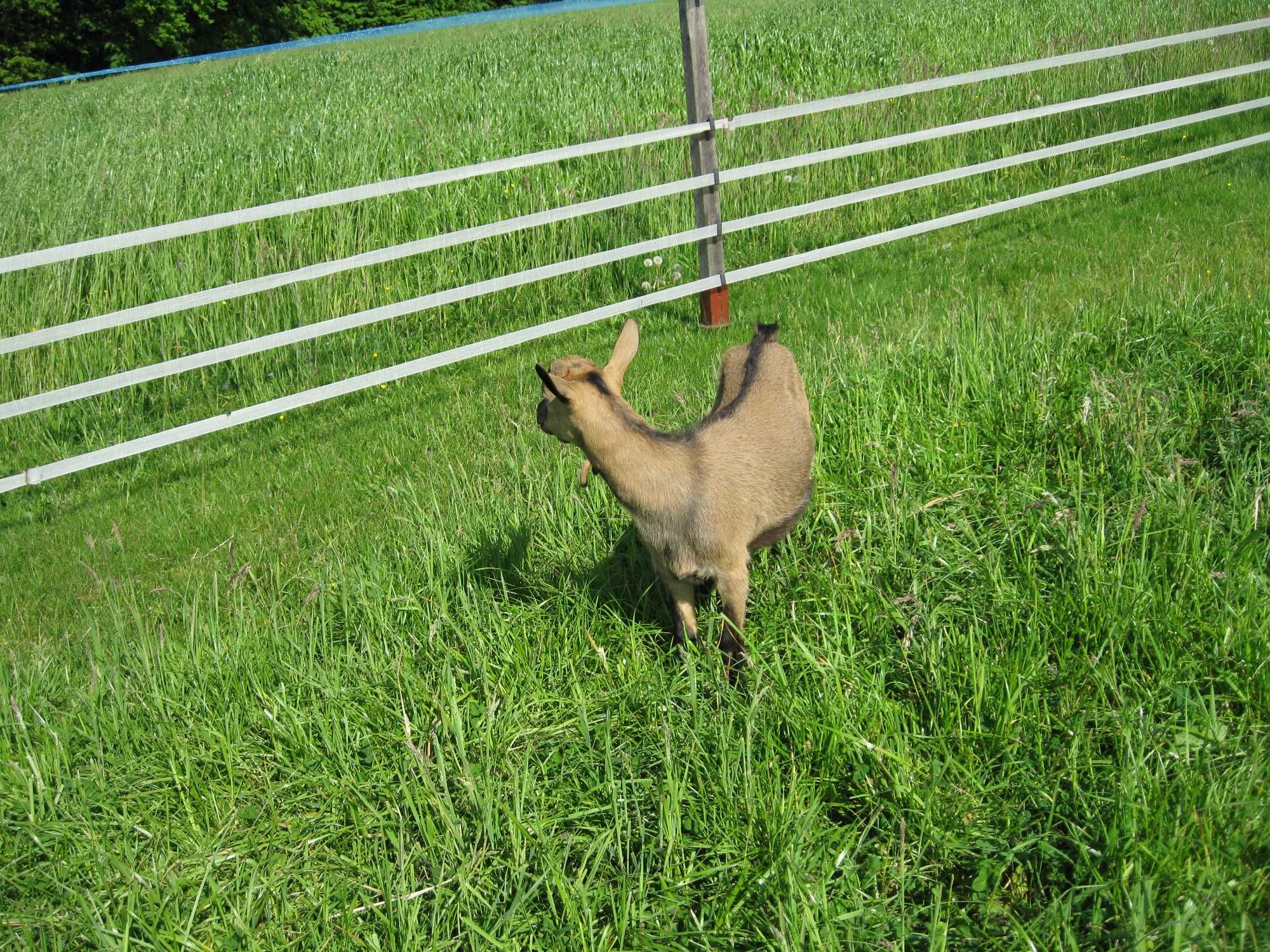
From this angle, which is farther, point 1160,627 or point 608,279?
point 608,279

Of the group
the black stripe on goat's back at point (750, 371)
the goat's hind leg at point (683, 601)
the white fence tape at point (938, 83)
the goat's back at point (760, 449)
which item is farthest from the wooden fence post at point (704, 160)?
the goat's hind leg at point (683, 601)

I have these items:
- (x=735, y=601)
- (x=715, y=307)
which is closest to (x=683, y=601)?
(x=735, y=601)

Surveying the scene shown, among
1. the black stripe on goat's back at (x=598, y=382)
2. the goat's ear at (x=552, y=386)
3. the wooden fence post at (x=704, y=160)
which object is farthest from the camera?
the wooden fence post at (x=704, y=160)

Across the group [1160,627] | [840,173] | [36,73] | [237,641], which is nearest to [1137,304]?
[1160,627]

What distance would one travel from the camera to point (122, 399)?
6.56 metres

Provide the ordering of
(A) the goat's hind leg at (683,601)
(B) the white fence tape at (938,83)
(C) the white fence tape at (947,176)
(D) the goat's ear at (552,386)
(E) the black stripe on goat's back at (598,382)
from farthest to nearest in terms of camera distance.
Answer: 1. (C) the white fence tape at (947,176)
2. (B) the white fence tape at (938,83)
3. (A) the goat's hind leg at (683,601)
4. (E) the black stripe on goat's back at (598,382)
5. (D) the goat's ear at (552,386)

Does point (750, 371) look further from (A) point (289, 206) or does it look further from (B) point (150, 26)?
(B) point (150, 26)

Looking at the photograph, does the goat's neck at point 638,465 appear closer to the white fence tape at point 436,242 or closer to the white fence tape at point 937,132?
the white fence tape at point 436,242

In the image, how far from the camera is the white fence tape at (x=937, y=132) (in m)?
7.30

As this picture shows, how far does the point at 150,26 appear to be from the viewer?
1629 inches

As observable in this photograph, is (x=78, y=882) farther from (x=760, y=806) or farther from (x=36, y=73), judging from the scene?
(x=36, y=73)

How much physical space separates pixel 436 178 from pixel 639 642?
3571 millimetres

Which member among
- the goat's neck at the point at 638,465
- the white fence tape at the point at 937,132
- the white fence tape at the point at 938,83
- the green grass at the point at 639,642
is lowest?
the green grass at the point at 639,642

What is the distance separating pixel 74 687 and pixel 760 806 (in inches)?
89.5
